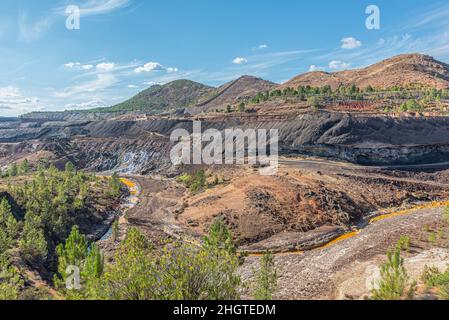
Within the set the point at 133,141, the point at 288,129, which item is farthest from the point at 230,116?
the point at 133,141

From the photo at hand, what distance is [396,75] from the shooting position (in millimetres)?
148125

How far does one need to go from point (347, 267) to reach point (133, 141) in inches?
3660

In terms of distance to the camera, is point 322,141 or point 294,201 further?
point 322,141

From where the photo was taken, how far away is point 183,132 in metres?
111

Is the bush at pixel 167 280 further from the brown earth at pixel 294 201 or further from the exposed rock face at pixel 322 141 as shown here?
the exposed rock face at pixel 322 141

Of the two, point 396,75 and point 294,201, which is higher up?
point 396,75

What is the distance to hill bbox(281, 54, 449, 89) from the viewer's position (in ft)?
452

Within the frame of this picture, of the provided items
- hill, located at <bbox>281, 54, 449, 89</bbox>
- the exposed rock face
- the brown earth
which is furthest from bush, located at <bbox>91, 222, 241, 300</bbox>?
hill, located at <bbox>281, 54, 449, 89</bbox>

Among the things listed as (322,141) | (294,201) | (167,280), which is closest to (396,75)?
(322,141)

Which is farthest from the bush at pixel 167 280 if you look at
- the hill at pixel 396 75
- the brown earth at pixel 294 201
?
the hill at pixel 396 75

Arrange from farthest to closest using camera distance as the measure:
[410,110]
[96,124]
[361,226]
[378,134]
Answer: [96,124], [410,110], [378,134], [361,226]

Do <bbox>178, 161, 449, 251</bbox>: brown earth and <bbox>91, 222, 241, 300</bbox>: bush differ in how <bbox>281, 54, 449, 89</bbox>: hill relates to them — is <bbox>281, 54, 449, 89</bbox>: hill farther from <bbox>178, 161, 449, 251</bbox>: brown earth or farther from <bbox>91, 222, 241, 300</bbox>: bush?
<bbox>91, 222, 241, 300</bbox>: bush

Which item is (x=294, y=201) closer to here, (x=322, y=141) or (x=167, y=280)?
(x=167, y=280)
